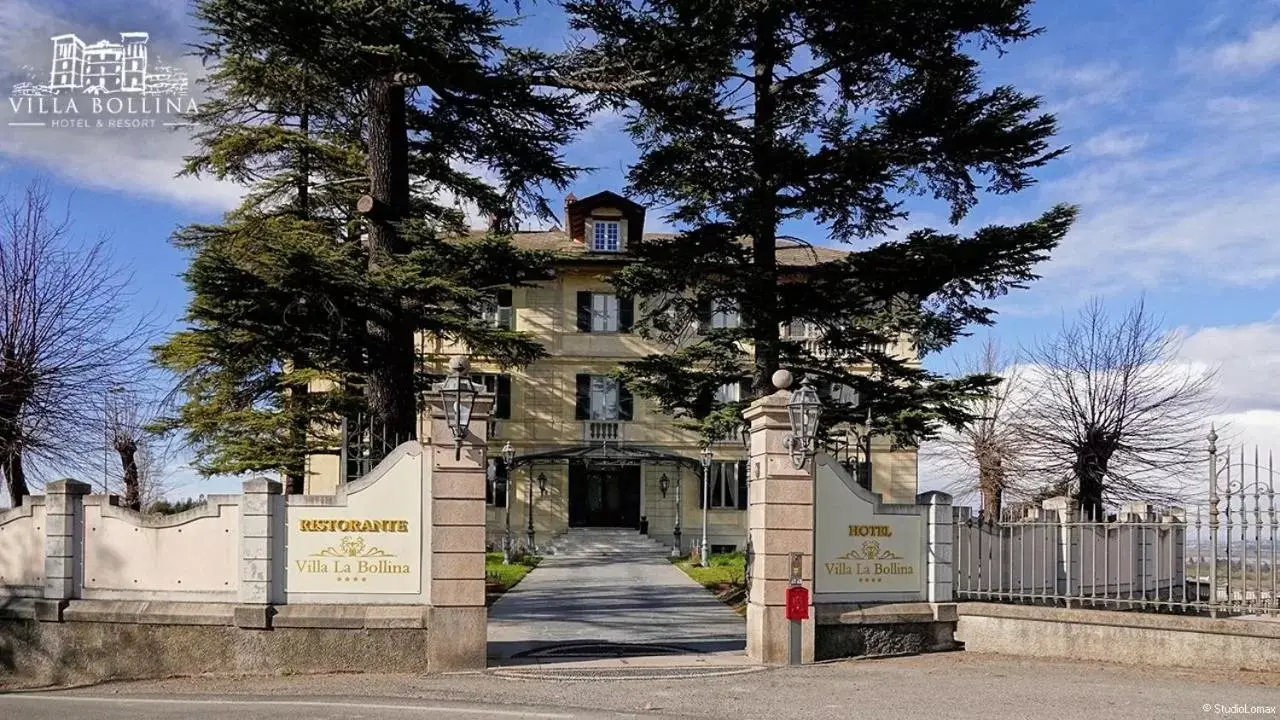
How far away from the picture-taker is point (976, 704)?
10.4 m

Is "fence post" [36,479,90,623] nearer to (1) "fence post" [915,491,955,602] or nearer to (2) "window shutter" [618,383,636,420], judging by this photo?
(1) "fence post" [915,491,955,602]

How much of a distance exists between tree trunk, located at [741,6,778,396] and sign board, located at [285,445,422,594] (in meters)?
6.68

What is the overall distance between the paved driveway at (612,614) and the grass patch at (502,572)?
287 millimetres

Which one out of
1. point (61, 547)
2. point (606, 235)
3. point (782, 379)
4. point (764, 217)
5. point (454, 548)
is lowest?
point (61, 547)

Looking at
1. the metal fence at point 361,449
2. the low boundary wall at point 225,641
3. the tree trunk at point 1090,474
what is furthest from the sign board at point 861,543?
the tree trunk at point 1090,474

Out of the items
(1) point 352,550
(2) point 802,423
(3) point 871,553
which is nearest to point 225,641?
(1) point 352,550

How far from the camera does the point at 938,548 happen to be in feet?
43.9

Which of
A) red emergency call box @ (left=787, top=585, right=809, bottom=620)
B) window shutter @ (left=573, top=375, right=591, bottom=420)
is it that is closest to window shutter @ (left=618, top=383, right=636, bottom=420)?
window shutter @ (left=573, top=375, right=591, bottom=420)

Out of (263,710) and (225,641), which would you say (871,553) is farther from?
(225,641)

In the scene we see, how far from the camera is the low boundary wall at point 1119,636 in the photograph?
38.6ft

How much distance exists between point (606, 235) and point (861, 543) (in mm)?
27427

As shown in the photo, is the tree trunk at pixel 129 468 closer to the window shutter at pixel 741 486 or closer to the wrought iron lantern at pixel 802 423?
the window shutter at pixel 741 486

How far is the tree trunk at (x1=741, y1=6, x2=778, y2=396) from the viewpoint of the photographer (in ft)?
54.5

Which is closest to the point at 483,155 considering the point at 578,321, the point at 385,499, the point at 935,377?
the point at 385,499
